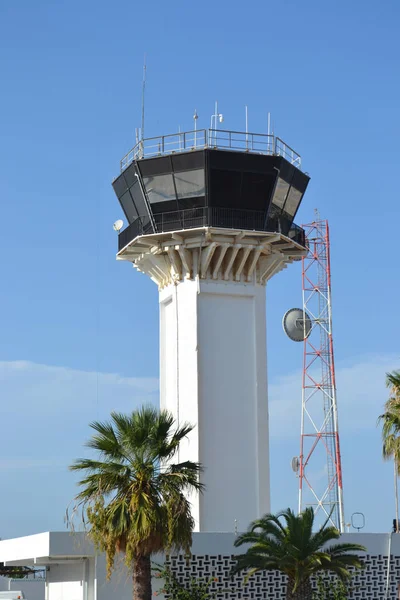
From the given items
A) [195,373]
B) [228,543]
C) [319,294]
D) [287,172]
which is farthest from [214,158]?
[228,543]

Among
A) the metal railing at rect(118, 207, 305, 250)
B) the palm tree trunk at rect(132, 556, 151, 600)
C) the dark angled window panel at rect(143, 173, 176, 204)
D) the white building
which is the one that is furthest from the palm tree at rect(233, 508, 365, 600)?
the dark angled window panel at rect(143, 173, 176, 204)

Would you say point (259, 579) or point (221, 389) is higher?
point (221, 389)

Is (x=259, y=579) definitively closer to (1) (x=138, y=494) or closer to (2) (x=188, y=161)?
(1) (x=138, y=494)

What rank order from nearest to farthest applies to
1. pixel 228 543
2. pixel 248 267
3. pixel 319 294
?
pixel 228 543
pixel 248 267
pixel 319 294

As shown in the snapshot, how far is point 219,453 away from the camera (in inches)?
1501

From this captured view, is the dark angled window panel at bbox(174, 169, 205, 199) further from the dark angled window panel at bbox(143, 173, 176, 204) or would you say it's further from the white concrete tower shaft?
the white concrete tower shaft

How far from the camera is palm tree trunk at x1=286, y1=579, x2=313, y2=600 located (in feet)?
96.5

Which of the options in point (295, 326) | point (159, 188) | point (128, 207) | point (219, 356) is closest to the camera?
point (219, 356)

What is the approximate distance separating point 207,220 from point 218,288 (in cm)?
286

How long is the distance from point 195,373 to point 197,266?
4.34 m

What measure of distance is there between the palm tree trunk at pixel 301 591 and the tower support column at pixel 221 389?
7.73m

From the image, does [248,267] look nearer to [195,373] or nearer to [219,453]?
[195,373]

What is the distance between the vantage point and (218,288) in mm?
40094

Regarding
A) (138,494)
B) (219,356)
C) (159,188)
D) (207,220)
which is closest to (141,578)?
(138,494)
